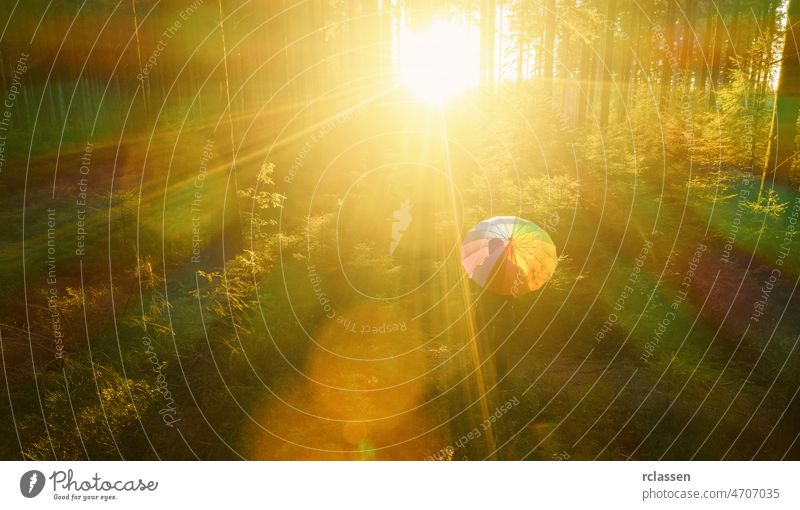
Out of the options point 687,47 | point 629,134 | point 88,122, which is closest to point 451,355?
point 629,134

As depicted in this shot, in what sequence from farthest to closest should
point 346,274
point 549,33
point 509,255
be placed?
1. point 549,33
2. point 346,274
3. point 509,255

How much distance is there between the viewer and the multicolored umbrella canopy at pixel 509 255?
32.3 ft

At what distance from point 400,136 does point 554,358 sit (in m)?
21.4

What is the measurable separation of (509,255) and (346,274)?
21.5ft

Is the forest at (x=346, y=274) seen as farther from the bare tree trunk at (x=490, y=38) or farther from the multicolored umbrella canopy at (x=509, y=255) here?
the bare tree trunk at (x=490, y=38)

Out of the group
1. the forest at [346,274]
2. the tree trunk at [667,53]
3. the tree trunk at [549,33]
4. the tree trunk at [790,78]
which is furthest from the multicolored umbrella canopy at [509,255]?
the tree trunk at [667,53]

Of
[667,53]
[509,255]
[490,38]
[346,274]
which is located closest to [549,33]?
[667,53]

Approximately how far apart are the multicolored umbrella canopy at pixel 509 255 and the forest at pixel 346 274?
78 mm

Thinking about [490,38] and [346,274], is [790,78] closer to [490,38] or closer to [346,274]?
[346,274]

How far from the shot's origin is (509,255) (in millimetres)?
9852

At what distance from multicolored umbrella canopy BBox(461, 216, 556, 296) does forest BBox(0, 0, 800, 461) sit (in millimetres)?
78

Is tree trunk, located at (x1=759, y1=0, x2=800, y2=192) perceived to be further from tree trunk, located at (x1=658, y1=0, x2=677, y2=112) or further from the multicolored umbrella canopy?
tree trunk, located at (x1=658, y1=0, x2=677, y2=112)

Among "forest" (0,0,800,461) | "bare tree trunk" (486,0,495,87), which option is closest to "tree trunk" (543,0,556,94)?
"forest" (0,0,800,461)
